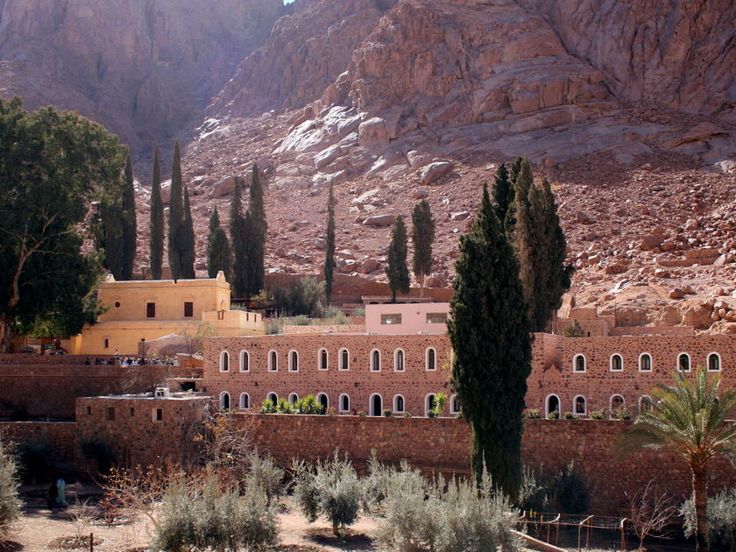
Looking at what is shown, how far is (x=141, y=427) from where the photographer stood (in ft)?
118

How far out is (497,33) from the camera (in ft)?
318

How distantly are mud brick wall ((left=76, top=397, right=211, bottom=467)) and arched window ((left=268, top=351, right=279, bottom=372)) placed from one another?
4.49m

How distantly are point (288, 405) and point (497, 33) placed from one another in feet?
214

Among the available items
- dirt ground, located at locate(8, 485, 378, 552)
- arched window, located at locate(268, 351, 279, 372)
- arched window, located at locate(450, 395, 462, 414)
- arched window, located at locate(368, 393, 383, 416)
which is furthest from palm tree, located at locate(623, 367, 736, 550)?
arched window, located at locate(268, 351, 279, 372)

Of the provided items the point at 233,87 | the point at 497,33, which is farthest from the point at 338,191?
the point at 233,87

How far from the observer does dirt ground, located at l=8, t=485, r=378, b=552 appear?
27.7 meters

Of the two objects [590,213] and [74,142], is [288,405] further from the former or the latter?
[590,213]

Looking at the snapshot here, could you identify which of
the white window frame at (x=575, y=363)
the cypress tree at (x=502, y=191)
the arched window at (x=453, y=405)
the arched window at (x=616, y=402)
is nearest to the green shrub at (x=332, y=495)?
the arched window at (x=453, y=405)

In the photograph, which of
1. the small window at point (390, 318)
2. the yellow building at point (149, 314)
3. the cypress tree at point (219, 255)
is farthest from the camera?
the cypress tree at point (219, 255)

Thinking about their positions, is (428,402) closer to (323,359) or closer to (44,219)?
(323,359)

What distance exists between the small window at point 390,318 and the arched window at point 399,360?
13.9 ft

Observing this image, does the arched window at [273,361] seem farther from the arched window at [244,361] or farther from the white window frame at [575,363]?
the white window frame at [575,363]

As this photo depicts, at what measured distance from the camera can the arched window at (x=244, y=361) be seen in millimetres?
40781

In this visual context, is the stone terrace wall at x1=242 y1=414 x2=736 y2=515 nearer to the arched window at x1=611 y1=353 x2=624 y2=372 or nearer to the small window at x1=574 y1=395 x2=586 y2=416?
the small window at x1=574 y1=395 x2=586 y2=416
